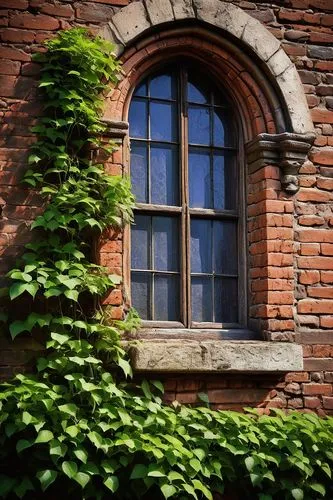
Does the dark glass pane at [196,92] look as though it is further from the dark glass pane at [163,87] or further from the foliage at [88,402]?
the foliage at [88,402]

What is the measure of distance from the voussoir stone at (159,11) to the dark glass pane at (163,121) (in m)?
0.63

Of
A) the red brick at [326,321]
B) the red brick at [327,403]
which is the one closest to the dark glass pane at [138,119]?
the red brick at [326,321]

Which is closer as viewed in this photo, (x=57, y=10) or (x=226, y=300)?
(x=57, y=10)

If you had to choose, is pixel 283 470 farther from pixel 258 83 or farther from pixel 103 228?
pixel 258 83

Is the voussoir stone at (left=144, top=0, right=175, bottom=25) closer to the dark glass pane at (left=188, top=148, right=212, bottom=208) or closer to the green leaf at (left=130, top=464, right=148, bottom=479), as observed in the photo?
the dark glass pane at (left=188, top=148, right=212, bottom=208)

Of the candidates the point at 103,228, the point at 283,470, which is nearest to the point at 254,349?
the point at 283,470

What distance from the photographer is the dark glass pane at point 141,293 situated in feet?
20.0

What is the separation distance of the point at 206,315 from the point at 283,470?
4.26ft

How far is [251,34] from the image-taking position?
6.34m

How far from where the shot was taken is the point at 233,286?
21.0 feet

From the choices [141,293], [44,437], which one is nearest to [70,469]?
[44,437]

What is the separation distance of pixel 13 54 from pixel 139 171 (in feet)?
4.17

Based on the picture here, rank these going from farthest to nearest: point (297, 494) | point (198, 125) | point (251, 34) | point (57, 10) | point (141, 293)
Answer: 1. point (198, 125)
2. point (251, 34)
3. point (141, 293)
4. point (57, 10)
5. point (297, 494)

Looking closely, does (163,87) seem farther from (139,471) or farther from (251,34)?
(139,471)
